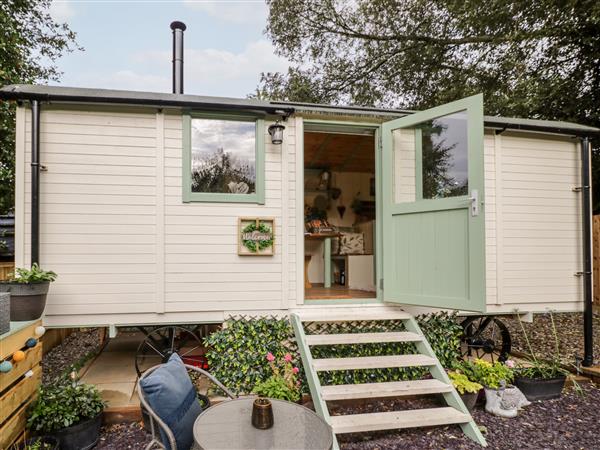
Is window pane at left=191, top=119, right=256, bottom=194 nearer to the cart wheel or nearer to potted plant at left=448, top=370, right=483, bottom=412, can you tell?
the cart wheel

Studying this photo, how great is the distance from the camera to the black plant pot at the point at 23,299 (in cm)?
274

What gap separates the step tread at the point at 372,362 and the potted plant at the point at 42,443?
1.98 m

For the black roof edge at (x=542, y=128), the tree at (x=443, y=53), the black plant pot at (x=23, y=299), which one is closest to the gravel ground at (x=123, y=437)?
the black plant pot at (x=23, y=299)

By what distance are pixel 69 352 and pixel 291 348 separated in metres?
3.71

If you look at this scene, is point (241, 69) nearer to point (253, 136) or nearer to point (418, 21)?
point (418, 21)

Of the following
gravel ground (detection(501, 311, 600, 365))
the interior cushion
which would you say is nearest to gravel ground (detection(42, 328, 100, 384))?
the interior cushion

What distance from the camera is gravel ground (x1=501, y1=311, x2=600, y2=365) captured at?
486cm

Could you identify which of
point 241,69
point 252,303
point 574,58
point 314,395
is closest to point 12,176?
point 252,303

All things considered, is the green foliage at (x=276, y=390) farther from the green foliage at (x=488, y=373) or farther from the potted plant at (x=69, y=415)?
the green foliage at (x=488, y=373)

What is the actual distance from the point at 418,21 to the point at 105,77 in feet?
44.2

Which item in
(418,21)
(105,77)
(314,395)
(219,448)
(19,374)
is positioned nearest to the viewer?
(219,448)

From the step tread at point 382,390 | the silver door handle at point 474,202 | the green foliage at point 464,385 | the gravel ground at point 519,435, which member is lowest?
the gravel ground at point 519,435

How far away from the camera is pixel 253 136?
3600 mm

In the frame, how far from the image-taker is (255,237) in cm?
351
